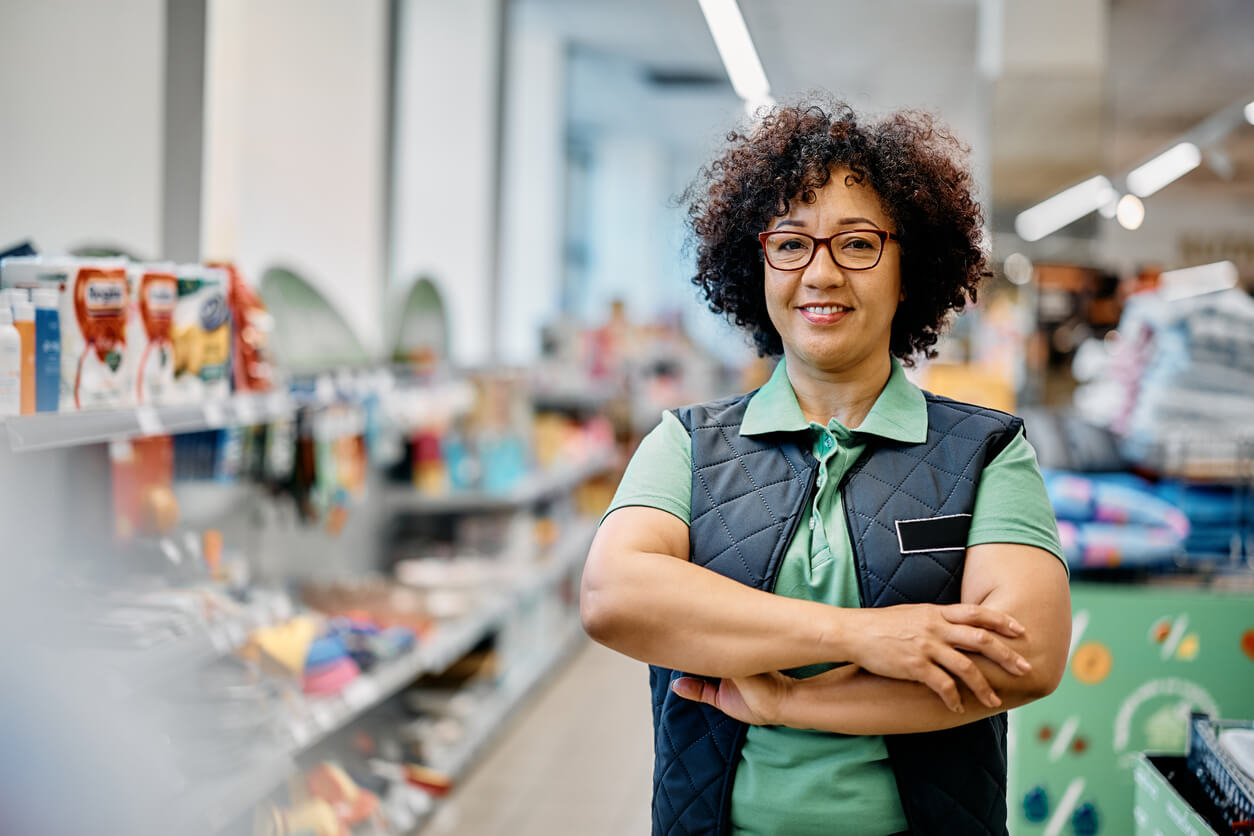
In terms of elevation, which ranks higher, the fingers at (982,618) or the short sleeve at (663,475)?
the short sleeve at (663,475)

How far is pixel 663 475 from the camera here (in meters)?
1.53

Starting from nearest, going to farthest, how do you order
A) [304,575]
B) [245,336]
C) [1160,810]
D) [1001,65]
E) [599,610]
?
[599,610]
[1160,810]
[245,336]
[304,575]
[1001,65]

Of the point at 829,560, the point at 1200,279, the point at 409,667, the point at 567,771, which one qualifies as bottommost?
the point at 567,771

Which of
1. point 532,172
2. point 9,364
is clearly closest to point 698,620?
point 9,364

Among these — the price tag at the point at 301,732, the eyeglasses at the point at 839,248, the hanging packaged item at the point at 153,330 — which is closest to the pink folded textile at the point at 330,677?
the price tag at the point at 301,732

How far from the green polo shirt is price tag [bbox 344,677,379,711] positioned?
2.02m

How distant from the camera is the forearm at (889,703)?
1.35m

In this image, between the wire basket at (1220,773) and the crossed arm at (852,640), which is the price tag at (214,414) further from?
the wire basket at (1220,773)

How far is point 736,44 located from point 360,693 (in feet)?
11.7

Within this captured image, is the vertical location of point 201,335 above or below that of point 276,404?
above

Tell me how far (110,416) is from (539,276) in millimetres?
7984

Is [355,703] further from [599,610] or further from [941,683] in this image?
[941,683]

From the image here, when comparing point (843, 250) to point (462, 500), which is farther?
point (462, 500)

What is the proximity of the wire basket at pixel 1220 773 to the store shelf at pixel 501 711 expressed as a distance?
9.35 feet
